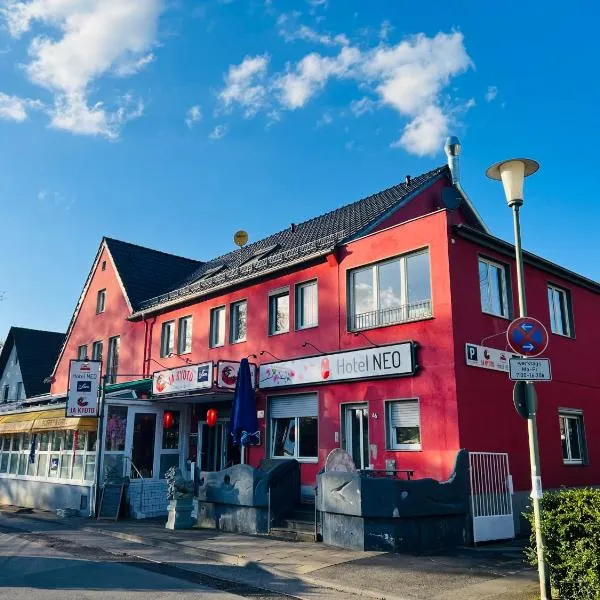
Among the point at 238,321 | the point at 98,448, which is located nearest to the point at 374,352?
the point at 238,321

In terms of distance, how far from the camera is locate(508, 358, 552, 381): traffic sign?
7.96 m

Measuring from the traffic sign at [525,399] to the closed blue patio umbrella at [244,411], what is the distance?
337 inches

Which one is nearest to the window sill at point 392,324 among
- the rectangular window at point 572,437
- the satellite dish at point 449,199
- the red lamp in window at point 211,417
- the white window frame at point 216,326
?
the satellite dish at point 449,199

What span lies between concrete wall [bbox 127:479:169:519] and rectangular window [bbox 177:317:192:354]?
4701 mm

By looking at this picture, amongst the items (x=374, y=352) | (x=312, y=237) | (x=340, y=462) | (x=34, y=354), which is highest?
(x=312, y=237)

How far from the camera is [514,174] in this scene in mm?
8594

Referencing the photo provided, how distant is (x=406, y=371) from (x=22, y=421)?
15.1m

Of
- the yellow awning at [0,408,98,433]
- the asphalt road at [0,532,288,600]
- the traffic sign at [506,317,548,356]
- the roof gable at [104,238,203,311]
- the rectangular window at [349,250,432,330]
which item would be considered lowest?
the asphalt road at [0,532,288,600]

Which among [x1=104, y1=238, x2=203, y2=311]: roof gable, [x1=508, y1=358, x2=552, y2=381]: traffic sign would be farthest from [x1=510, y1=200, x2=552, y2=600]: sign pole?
[x1=104, y1=238, x2=203, y2=311]: roof gable

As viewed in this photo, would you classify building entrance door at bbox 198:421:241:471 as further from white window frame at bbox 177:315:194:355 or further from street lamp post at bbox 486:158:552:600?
street lamp post at bbox 486:158:552:600

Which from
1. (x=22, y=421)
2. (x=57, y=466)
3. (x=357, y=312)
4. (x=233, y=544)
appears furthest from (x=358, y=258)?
(x=22, y=421)

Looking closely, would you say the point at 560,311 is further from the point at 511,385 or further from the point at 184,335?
the point at 184,335

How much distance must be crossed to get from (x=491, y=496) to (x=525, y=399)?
543 centimetres

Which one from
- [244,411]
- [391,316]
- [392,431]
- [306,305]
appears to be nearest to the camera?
[392,431]
